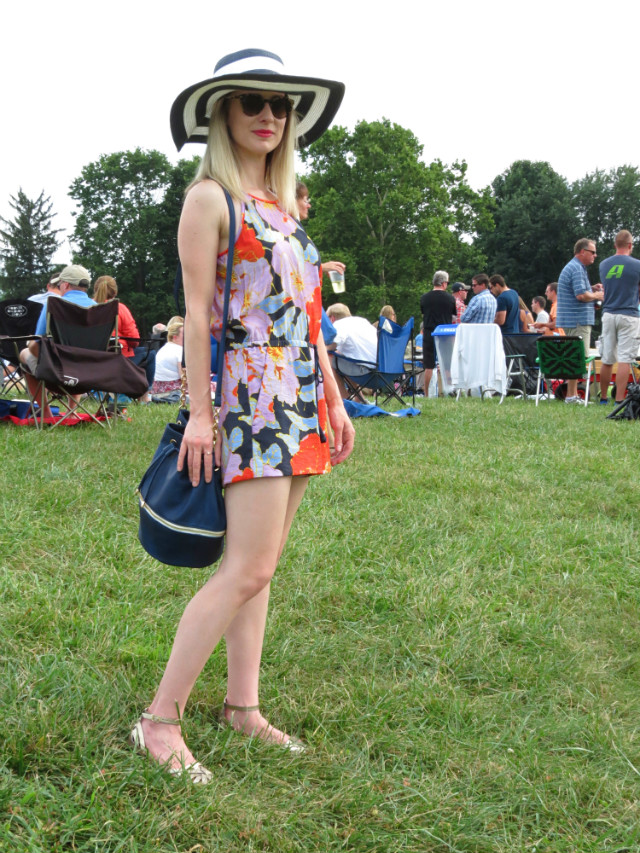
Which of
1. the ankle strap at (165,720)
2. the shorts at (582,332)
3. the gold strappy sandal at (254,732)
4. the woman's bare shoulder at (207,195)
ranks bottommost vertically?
the gold strappy sandal at (254,732)

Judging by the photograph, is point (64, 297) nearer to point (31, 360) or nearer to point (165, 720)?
point (31, 360)

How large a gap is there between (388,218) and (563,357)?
29.9 meters

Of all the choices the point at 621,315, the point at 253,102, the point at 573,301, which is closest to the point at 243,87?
the point at 253,102

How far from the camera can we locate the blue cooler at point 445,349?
13.5 m

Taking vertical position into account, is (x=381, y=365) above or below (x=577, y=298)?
below

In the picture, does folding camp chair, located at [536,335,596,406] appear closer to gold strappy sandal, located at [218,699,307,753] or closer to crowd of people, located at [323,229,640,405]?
crowd of people, located at [323,229,640,405]

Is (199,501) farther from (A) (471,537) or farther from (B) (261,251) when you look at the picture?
(A) (471,537)

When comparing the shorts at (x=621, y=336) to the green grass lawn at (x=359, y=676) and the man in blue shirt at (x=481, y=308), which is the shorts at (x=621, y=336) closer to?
the man in blue shirt at (x=481, y=308)

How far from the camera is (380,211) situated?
3931 centimetres

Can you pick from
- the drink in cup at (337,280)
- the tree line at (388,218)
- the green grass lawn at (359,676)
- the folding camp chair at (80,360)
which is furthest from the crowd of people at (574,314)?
the tree line at (388,218)

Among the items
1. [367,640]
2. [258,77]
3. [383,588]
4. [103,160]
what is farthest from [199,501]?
[103,160]

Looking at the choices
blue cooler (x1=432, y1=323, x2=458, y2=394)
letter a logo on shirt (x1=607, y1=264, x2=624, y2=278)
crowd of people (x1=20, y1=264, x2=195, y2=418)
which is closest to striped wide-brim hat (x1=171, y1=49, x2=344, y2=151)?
crowd of people (x1=20, y1=264, x2=195, y2=418)

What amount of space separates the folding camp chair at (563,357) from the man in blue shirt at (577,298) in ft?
1.38

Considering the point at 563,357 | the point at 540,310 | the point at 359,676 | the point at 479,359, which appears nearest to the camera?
the point at 359,676
